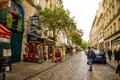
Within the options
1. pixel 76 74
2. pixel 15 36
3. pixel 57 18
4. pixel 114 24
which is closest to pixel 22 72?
pixel 76 74

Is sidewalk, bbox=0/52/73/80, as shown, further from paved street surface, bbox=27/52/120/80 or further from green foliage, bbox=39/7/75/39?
green foliage, bbox=39/7/75/39

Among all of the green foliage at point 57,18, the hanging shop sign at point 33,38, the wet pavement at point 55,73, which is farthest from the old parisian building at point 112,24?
the wet pavement at point 55,73

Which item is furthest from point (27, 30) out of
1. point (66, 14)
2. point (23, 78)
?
point (23, 78)

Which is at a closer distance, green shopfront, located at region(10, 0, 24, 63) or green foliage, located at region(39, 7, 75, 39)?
green shopfront, located at region(10, 0, 24, 63)

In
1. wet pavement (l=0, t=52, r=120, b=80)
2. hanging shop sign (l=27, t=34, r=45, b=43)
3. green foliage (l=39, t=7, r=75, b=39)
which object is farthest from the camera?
green foliage (l=39, t=7, r=75, b=39)

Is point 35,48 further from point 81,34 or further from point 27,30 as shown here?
point 81,34

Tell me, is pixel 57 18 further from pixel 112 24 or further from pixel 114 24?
pixel 112 24

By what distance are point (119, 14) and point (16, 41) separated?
15.9 metres

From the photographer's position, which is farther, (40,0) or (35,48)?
(40,0)

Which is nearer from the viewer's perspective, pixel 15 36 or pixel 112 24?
pixel 15 36

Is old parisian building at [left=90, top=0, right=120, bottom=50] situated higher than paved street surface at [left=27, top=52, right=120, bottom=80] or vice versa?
old parisian building at [left=90, top=0, right=120, bottom=50]

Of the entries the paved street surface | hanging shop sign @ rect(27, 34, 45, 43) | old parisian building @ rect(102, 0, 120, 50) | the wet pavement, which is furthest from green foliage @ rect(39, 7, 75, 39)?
the paved street surface

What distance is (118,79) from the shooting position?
33.1 feet

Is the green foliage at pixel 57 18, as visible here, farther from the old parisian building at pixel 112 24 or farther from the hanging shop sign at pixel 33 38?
the old parisian building at pixel 112 24
